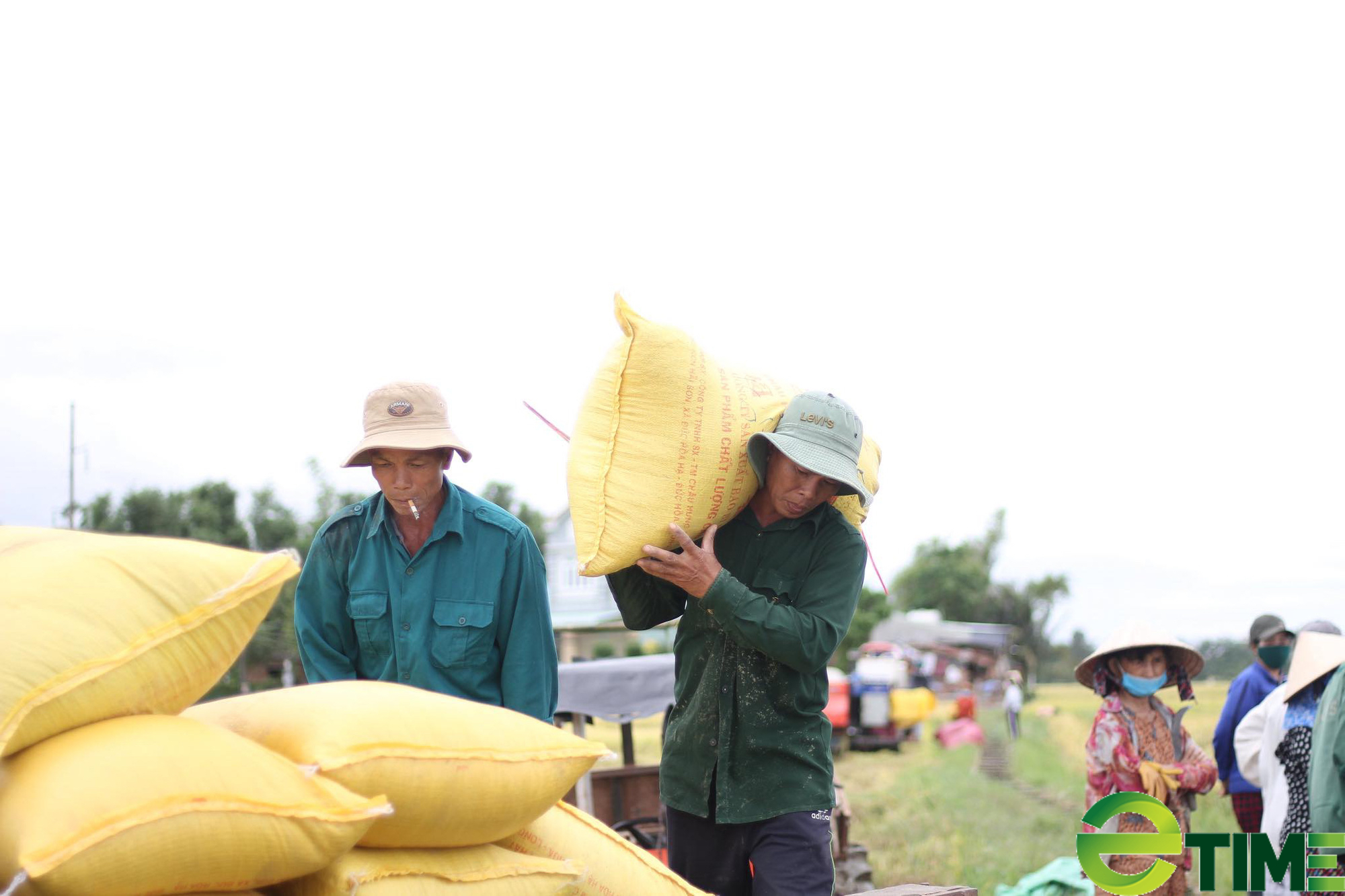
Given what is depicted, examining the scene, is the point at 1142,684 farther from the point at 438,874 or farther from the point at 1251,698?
the point at 438,874

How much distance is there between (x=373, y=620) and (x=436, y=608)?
173 mm

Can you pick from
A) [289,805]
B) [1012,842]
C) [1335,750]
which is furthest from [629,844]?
[1012,842]

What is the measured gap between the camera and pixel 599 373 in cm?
297

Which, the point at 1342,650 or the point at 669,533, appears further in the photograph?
the point at 1342,650

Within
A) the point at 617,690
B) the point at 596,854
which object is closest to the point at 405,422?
the point at 596,854

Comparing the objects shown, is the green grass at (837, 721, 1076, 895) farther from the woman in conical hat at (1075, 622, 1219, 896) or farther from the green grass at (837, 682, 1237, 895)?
the woman in conical hat at (1075, 622, 1219, 896)

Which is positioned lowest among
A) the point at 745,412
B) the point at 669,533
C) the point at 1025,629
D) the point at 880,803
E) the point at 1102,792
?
the point at 1025,629

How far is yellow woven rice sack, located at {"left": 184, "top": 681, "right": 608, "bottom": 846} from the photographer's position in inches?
74.5

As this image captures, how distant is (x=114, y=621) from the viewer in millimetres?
1788

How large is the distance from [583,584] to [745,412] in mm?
50242

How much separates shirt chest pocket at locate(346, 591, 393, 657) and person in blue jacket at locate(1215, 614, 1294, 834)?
5406 millimetres

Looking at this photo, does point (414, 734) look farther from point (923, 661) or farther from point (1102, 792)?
point (923, 661)

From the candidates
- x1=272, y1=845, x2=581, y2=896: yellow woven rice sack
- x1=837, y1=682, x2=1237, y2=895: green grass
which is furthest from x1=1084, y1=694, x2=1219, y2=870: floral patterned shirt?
x1=272, y1=845, x2=581, y2=896: yellow woven rice sack

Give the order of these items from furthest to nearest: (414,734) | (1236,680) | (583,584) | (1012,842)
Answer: (583,584) → (1012,842) → (1236,680) → (414,734)
